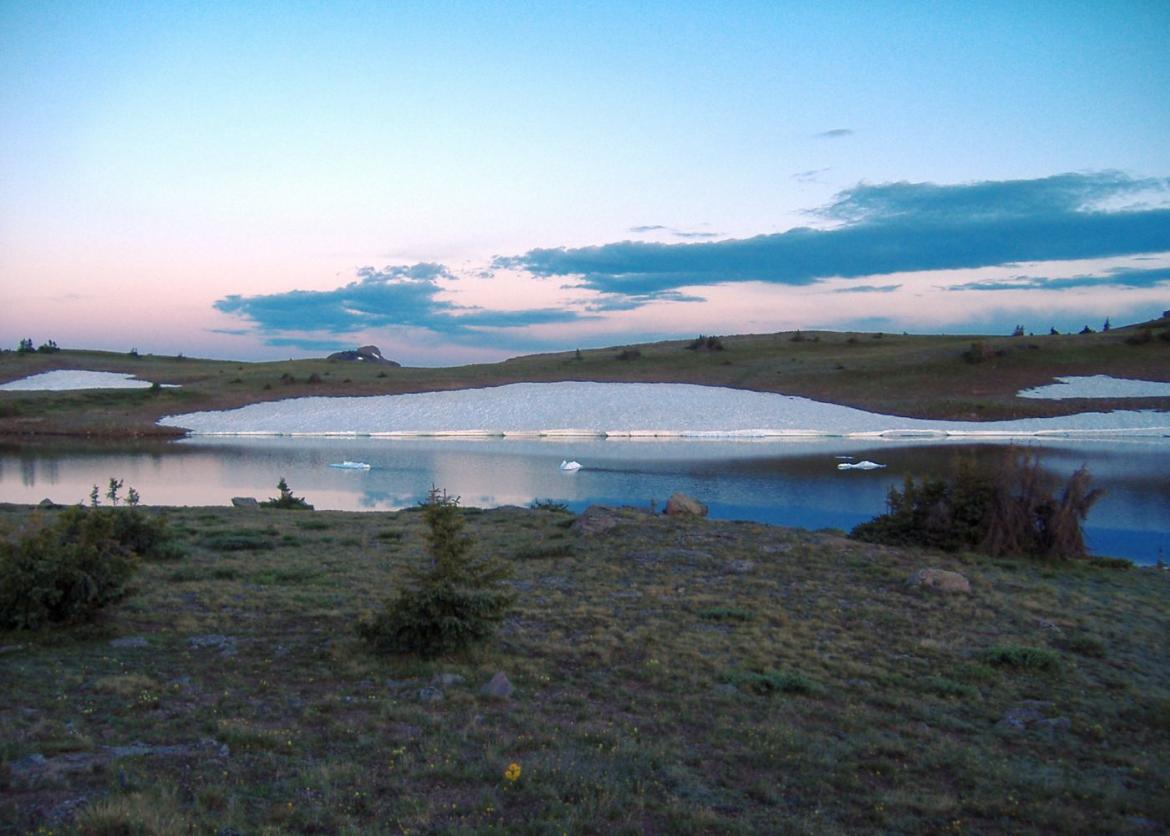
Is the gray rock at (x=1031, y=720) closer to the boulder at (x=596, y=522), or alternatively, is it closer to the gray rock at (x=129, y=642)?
the gray rock at (x=129, y=642)

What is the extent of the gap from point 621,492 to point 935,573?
15.3 meters

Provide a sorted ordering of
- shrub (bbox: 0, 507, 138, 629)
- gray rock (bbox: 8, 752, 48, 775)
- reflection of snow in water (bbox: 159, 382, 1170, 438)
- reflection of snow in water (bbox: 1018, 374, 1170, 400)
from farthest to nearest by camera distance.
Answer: reflection of snow in water (bbox: 1018, 374, 1170, 400) < reflection of snow in water (bbox: 159, 382, 1170, 438) < shrub (bbox: 0, 507, 138, 629) < gray rock (bbox: 8, 752, 48, 775)

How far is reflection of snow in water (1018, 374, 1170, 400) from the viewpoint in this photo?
178ft

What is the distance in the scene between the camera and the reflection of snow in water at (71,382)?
63725 mm

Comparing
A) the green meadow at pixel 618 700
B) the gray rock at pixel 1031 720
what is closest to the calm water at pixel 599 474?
the green meadow at pixel 618 700

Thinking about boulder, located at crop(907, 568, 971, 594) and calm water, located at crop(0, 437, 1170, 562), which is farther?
calm water, located at crop(0, 437, 1170, 562)

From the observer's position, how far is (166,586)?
1212 centimetres

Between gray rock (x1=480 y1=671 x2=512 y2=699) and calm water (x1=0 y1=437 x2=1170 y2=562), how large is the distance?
15.4 meters

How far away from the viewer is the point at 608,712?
740 centimetres

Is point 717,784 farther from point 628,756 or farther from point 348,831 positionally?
point 348,831

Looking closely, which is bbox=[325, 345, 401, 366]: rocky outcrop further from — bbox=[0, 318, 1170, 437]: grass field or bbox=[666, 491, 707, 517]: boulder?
bbox=[666, 491, 707, 517]: boulder

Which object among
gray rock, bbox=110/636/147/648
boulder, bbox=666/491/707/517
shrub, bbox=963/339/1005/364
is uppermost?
shrub, bbox=963/339/1005/364

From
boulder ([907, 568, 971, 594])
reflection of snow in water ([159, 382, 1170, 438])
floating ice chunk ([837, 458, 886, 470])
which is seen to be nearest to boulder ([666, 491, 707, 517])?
boulder ([907, 568, 971, 594])

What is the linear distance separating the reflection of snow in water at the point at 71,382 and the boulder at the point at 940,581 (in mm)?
63108
